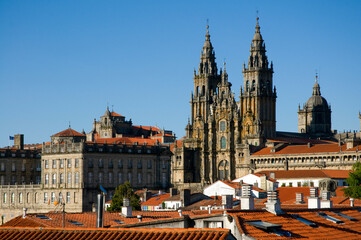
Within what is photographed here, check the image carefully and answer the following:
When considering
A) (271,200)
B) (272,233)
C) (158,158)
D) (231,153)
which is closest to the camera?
(272,233)

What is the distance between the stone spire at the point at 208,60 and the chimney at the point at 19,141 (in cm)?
5325

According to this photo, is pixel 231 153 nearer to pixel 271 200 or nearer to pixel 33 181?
pixel 33 181

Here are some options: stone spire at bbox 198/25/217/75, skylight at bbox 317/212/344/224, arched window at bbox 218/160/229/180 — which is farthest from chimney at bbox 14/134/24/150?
skylight at bbox 317/212/344/224

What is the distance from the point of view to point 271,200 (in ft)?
128

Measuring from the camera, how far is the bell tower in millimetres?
174250

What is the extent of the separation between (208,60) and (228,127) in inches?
856

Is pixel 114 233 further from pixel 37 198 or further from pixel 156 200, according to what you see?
pixel 37 198

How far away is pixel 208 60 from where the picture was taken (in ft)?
634

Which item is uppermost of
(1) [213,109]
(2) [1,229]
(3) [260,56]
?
(3) [260,56]

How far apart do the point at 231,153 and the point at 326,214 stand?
134 m

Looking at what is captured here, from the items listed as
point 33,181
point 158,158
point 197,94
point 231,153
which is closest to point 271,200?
point 158,158

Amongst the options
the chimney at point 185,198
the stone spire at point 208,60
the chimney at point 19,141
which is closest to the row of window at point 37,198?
the chimney at point 19,141

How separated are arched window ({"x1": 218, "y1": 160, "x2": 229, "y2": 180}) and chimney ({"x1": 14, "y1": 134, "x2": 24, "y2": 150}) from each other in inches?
1720

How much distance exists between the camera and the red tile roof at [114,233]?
30062mm
